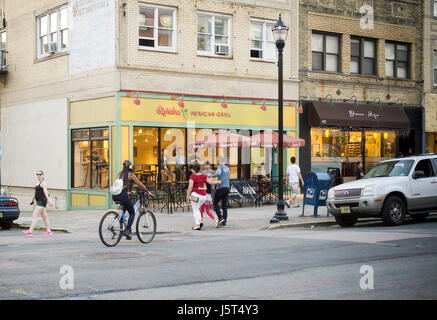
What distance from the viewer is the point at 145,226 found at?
1389 centimetres

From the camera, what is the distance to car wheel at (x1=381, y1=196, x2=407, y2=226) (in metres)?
16.1

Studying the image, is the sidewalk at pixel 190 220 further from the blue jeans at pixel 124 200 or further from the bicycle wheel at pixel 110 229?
the bicycle wheel at pixel 110 229

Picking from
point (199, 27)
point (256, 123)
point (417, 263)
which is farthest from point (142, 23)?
point (417, 263)

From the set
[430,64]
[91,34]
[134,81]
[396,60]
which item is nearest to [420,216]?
[134,81]

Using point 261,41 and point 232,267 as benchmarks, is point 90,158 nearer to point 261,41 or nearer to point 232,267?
point 261,41

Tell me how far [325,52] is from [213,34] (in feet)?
19.4

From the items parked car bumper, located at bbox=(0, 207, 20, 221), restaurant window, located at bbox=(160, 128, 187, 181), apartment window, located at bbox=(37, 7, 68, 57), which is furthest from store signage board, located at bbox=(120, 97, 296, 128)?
parked car bumper, located at bbox=(0, 207, 20, 221)

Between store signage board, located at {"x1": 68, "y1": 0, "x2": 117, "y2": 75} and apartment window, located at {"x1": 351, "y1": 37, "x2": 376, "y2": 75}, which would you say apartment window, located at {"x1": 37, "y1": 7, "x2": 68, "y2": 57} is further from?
apartment window, located at {"x1": 351, "y1": 37, "x2": 376, "y2": 75}

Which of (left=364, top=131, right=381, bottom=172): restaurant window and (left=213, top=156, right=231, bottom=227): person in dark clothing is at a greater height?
(left=364, top=131, right=381, bottom=172): restaurant window

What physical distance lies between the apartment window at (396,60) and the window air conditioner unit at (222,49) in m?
9.10

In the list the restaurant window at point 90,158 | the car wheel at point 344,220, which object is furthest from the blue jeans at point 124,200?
the restaurant window at point 90,158

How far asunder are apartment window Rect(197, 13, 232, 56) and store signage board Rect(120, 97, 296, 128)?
215 cm

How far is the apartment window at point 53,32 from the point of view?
26547 millimetres

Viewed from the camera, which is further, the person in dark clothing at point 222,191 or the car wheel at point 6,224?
the car wheel at point 6,224
